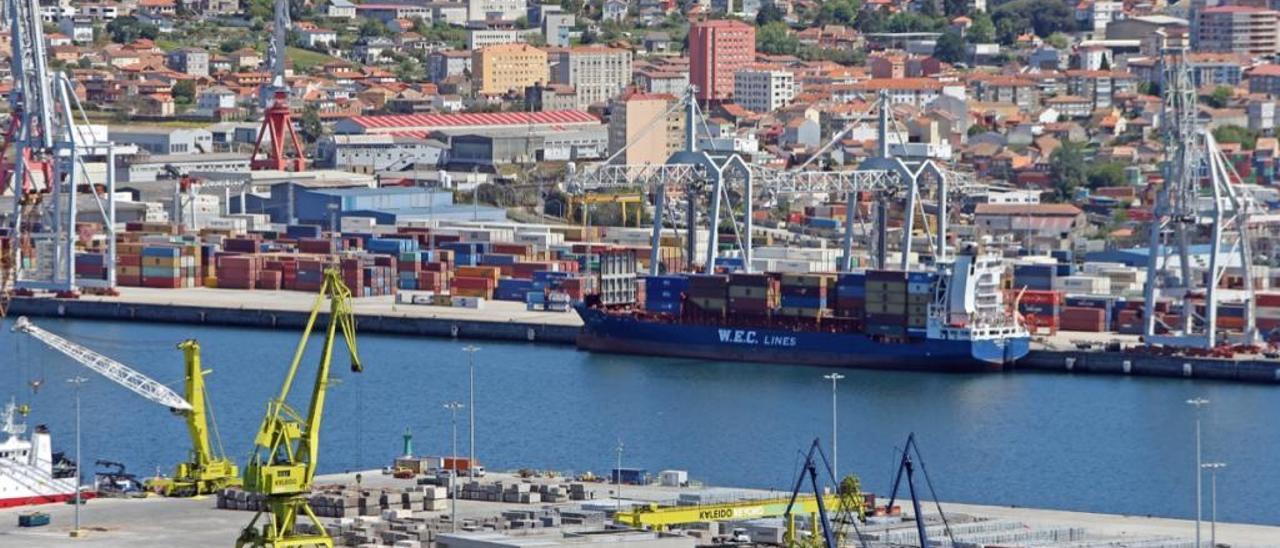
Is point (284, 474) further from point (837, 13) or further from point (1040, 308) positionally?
point (837, 13)

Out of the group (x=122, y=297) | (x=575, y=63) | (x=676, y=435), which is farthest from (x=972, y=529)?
(x=575, y=63)

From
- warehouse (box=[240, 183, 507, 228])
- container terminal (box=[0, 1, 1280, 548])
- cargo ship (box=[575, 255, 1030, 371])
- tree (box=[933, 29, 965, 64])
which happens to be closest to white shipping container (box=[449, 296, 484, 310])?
container terminal (box=[0, 1, 1280, 548])

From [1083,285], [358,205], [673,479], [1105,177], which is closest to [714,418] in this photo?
[673,479]

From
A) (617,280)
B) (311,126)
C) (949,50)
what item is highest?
(949,50)

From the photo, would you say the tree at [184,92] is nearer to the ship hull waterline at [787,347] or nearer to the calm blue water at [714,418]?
the calm blue water at [714,418]

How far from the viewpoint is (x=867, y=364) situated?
44562 mm

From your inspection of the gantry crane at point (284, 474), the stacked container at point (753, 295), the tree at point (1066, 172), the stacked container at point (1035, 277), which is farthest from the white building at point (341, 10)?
the gantry crane at point (284, 474)

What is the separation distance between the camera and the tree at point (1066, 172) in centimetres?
6688

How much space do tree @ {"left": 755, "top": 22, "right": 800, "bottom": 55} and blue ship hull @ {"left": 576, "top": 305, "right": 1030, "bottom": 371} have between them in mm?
44705

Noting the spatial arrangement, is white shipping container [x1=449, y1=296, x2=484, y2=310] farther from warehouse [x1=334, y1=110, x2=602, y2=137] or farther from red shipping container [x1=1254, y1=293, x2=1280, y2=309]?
warehouse [x1=334, y1=110, x2=602, y2=137]

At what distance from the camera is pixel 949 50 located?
3565 inches

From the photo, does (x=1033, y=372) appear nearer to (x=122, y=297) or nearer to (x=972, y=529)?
(x=122, y=297)

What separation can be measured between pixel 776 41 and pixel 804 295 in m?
46.4

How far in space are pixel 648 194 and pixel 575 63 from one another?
807 inches
